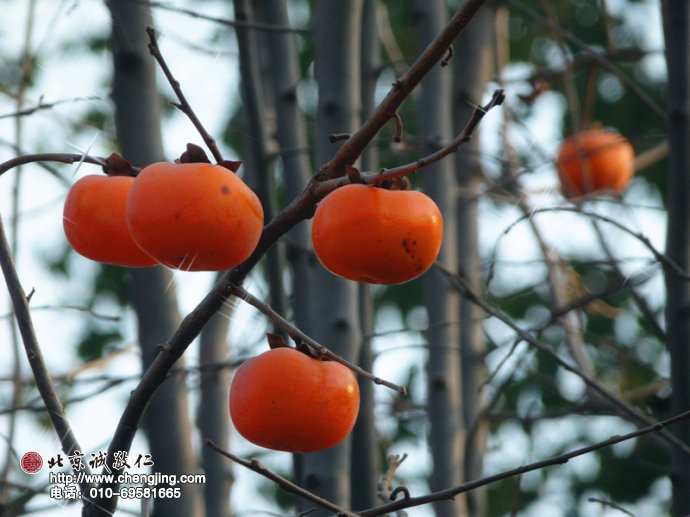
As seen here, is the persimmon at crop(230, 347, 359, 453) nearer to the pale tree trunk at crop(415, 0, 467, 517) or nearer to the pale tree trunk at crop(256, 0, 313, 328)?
the pale tree trunk at crop(256, 0, 313, 328)

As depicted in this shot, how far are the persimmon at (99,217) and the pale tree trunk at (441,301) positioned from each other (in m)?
1.25

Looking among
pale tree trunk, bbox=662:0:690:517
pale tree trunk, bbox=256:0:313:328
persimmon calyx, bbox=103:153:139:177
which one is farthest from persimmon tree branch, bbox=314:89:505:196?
pale tree trunk, bbox=256:0:313:328

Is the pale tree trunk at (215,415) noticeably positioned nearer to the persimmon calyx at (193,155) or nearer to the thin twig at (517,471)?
A: the persimmon calyx at (193,155)

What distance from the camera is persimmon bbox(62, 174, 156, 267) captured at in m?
1.30

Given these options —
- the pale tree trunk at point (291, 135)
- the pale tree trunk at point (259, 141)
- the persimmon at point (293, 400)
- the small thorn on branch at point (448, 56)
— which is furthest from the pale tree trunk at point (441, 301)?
the small thorn on branch at point (448, 56)

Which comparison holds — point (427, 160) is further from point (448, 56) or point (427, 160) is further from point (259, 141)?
point (259, 141)

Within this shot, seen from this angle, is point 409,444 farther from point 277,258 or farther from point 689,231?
point 689,231

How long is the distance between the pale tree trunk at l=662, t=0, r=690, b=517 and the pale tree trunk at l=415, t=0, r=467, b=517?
79 centimetres

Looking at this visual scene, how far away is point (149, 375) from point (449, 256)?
1.53 m

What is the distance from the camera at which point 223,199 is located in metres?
1.14

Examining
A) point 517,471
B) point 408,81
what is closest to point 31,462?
point 517,471

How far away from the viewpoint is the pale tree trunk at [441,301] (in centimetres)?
246

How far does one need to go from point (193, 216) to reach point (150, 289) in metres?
0.96

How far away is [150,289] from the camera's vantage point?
6.67 ft
